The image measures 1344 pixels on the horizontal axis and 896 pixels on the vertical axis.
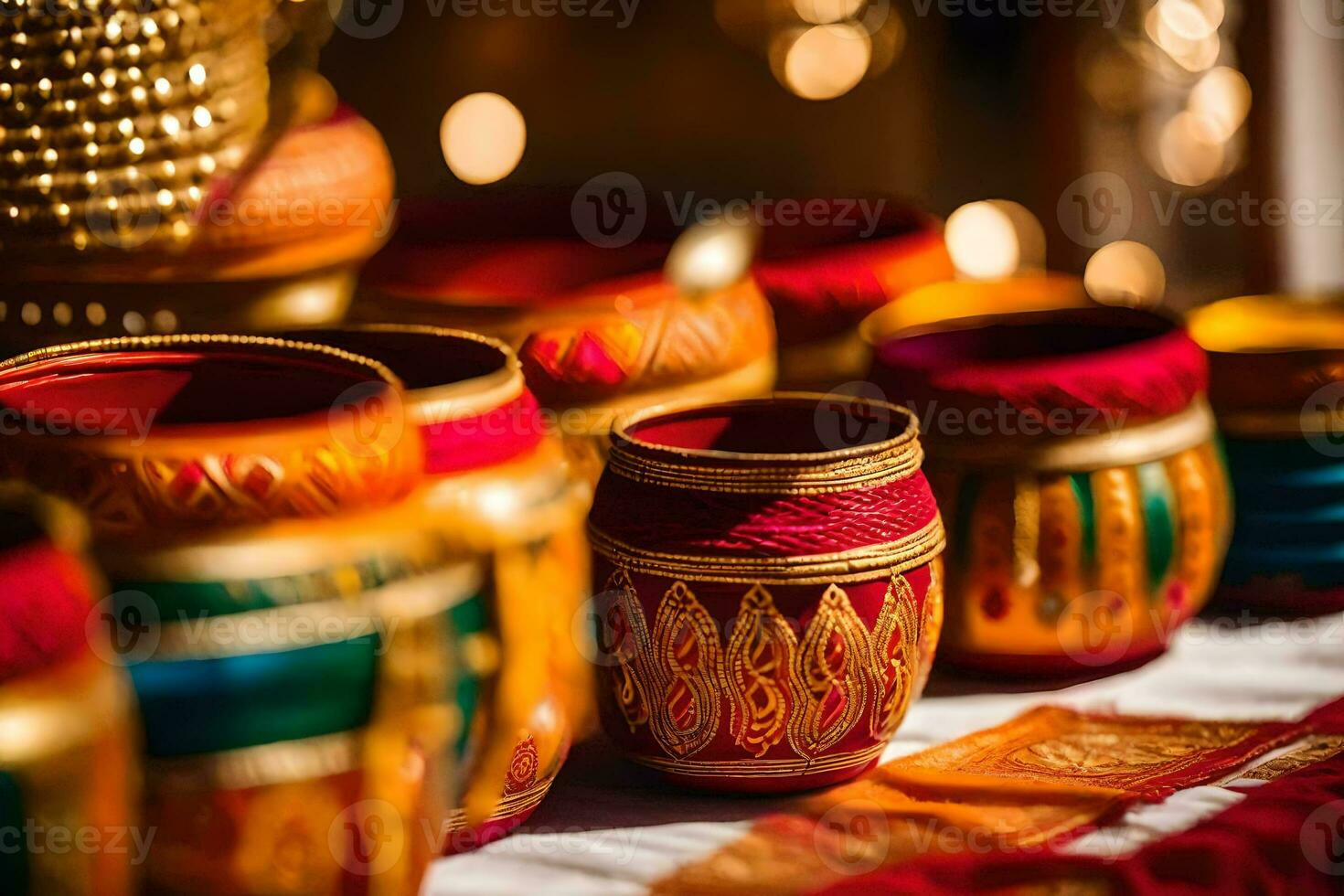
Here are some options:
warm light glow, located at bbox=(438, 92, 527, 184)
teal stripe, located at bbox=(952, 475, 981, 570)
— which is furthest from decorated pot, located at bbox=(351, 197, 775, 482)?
warm light glow, located at bbox=(438, 92, 527, 184)

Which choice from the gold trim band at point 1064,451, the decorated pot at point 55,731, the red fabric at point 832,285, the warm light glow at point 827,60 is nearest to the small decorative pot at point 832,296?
the red fabric at point 832,285

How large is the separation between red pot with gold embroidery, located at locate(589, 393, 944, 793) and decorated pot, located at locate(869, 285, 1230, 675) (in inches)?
4.5

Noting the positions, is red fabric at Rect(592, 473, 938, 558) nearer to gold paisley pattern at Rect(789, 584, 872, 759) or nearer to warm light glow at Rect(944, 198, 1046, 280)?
gold paisley pattern at Rect(789, 584, 872, 759)

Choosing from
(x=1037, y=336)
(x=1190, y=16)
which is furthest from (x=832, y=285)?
(x=1190, y=16)

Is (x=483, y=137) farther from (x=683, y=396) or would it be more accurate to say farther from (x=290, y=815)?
(x=290, y=815)

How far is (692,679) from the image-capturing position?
2.02ft

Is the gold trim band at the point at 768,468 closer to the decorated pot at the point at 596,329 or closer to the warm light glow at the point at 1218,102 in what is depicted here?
the decorated pot at the point at 596,329

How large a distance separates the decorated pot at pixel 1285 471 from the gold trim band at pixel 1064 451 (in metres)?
0.11

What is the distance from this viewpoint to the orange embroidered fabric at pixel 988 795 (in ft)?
1.91

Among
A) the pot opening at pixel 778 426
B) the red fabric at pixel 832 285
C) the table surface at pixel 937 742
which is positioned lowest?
the table surface at pixel 937 742

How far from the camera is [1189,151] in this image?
1442 mm

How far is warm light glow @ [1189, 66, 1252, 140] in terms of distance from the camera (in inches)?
A: 55.3

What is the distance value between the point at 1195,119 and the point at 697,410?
913 mm

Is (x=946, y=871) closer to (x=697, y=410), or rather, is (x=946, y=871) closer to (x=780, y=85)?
(x=697, y=410)
